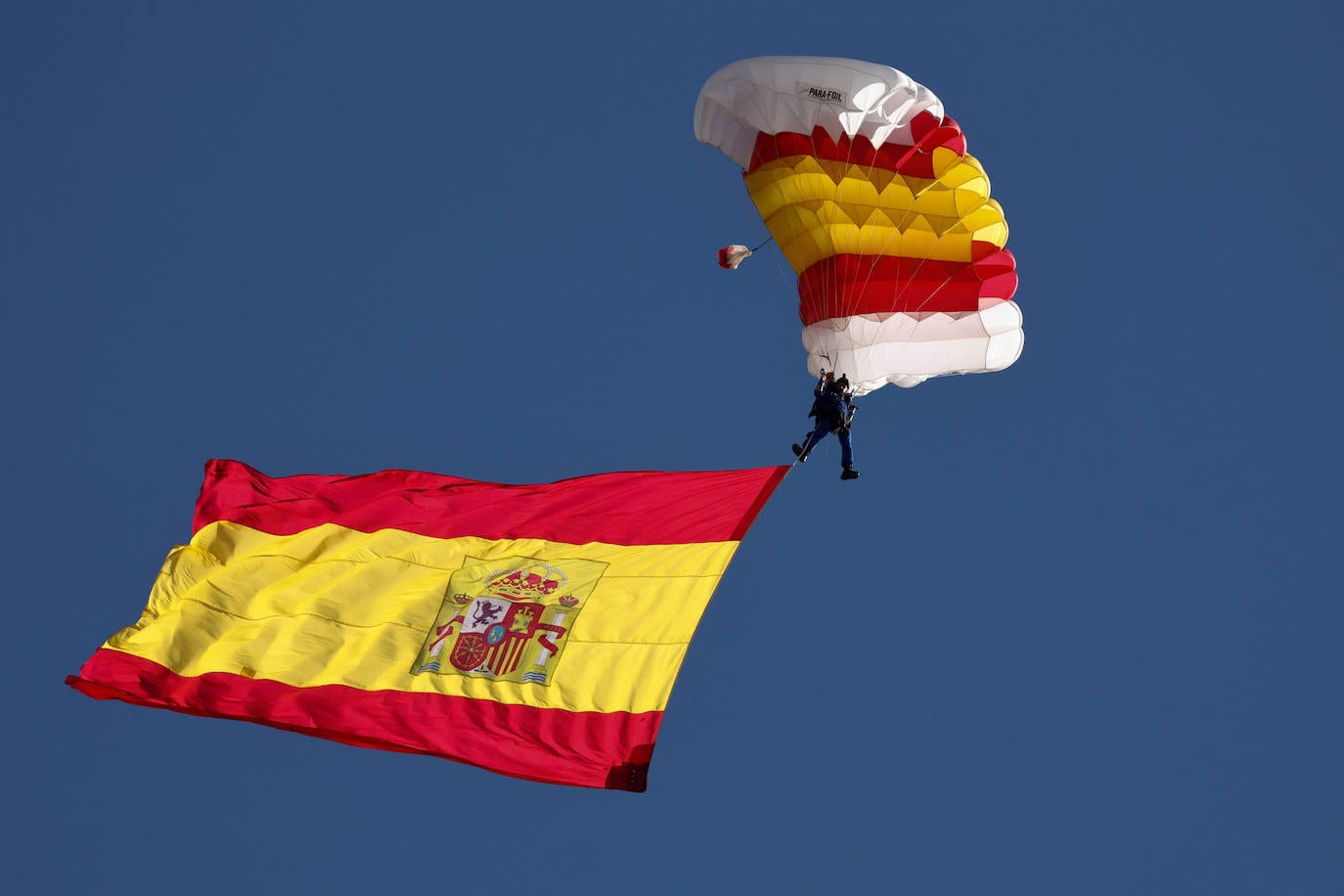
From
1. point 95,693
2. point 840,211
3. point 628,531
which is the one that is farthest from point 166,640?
point 840,211

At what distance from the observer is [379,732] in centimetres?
1316

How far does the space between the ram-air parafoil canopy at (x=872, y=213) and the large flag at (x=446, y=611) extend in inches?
92.1

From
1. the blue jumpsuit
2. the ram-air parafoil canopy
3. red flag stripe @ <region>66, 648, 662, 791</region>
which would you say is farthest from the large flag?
the ram-air parafoil canopy

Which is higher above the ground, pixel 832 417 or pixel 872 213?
pixel 872 213

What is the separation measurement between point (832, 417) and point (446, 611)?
378 centimetres

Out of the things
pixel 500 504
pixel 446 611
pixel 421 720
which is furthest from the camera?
pixel 500 504

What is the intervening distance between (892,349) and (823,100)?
105 inches

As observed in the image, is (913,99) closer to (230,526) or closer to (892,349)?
(892,349)

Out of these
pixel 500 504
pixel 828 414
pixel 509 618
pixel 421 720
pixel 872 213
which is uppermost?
pixel 872 213

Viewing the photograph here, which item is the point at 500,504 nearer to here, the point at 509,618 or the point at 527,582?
the point at 527,582

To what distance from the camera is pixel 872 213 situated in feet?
50.7

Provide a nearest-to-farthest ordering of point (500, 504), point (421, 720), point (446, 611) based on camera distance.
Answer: point (421, 720) → point (446, 611) → point (500, 504)

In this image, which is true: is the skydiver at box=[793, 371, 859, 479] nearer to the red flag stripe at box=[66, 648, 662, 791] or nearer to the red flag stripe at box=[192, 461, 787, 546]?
the red flag stripe at box=[192, 461, 787, 546]

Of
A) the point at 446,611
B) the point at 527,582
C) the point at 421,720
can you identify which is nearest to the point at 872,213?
the point at 527,582
